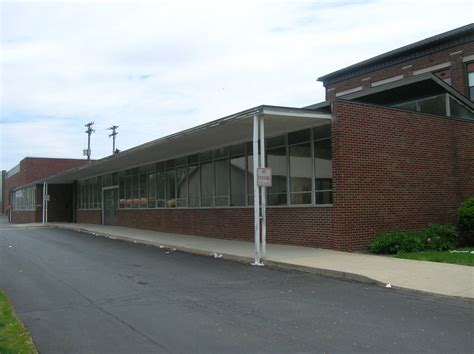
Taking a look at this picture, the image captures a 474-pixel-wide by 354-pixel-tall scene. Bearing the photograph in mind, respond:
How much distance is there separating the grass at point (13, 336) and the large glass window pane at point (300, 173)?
392 inches

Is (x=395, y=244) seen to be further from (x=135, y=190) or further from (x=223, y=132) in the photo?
(x=135, y=190)

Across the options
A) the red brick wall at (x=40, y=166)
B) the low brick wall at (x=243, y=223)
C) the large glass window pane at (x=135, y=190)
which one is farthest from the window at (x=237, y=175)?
the red brick wall at (x=40, y=166)

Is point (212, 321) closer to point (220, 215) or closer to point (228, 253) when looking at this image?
point (228, 253)

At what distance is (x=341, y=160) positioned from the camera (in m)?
14.3

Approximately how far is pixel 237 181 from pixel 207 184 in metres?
2.34

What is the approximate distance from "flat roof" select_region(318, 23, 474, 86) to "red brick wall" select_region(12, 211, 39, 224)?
28.7 metres

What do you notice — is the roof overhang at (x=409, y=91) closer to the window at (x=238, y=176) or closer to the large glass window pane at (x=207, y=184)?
the window at (x=238, y=176)

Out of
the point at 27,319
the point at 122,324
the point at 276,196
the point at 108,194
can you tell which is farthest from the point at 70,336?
the point at 108,194

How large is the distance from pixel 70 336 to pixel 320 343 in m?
3.06

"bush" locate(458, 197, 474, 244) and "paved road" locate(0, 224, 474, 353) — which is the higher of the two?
"bush" locate(458, 197, 474, 244)

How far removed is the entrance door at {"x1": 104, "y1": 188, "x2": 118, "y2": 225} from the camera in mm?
31812

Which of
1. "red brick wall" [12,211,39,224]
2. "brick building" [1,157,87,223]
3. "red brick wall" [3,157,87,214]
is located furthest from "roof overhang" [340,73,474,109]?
"red brick wall" [3,157,87,214]

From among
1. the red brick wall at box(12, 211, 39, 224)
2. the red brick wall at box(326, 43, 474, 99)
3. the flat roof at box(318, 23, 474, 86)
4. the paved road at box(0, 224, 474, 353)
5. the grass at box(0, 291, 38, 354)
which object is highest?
the flat roof at box(318, 23, 474, 86)

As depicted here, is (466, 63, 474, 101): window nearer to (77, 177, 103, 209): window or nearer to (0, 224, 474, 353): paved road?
(0, 224, 474, 353): paved road
